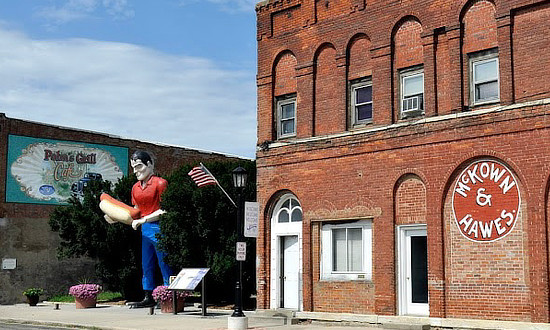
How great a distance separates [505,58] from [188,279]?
12.4 meters

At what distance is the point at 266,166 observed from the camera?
24.4 metres

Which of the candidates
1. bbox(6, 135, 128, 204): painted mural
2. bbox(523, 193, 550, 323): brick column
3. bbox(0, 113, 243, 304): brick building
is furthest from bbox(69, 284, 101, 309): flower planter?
bbox(523, 193, 550, 323): brick column

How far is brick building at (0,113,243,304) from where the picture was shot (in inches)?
1457

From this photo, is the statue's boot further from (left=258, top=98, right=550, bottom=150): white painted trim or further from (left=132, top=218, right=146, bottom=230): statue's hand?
(left=258, top=98, right=550, bottom=150): white painted trim

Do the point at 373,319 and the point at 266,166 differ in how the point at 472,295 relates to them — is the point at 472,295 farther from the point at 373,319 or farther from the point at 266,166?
the point at 266,166

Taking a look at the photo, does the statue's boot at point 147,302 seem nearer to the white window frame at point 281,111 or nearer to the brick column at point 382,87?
the white window frame at point 281,111

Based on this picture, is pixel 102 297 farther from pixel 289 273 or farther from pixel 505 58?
pixel 505 58

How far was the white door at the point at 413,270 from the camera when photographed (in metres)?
20.3

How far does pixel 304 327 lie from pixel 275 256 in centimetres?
348

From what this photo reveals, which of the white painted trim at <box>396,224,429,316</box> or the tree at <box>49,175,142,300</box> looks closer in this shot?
the white painted trim at <box>396,224,429,316</box>

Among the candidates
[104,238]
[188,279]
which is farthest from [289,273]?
[104,238]

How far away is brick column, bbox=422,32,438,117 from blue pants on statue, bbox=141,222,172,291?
1252cm

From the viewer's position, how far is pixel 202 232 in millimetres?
28422

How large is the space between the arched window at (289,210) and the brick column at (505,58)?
7.52 meters
